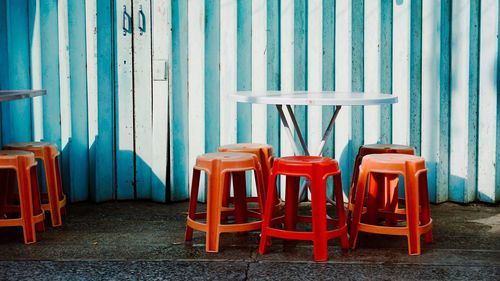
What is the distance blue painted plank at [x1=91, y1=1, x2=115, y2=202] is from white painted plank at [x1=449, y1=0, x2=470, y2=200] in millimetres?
3022

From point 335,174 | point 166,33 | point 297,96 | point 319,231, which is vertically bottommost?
point 319,231

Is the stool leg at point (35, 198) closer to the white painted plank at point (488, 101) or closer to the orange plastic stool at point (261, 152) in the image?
the orange plastic stool at point (261, 152)

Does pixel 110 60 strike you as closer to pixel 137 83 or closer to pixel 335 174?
pixel 137 83

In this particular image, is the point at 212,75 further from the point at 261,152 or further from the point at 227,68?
the point at 261,152

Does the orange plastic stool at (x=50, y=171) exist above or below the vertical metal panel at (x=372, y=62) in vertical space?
below

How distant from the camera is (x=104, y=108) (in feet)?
23.3

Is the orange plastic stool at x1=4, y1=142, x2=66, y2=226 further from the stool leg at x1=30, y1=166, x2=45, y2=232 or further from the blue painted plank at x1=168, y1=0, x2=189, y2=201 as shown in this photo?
the blue painted plank at x1=168, y1=0, x2=189, y2=201

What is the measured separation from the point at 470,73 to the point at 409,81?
0.53 meters

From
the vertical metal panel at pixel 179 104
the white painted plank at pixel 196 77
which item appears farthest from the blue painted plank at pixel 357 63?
the vertical metal panel at pixel 179 104

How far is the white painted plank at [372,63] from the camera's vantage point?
6.94 metres

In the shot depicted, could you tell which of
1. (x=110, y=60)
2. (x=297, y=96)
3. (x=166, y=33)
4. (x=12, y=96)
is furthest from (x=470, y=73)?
(x=12, y=96)

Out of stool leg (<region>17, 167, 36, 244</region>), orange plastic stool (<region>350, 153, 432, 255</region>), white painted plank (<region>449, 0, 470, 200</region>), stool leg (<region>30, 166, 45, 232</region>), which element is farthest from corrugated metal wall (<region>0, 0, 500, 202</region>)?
orange plastic stool (<region>350, 153, 432, 255</region>)

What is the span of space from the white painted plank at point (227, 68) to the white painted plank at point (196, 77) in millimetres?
171

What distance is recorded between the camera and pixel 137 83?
7121 mm
